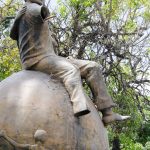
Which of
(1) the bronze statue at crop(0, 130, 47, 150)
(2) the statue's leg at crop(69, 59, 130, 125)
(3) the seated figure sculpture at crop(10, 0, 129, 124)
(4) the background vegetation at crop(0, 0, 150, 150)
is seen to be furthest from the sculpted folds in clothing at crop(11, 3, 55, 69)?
(4) the background vegetation at crop(0, 0, 150, 150)

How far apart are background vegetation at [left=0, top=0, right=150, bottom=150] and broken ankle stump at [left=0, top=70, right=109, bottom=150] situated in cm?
646

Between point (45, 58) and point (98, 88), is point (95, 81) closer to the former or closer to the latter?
point (98, 88)

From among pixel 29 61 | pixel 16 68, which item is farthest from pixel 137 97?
pixel 29 61

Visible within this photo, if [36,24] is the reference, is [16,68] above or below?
below

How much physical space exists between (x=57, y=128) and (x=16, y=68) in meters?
9.38

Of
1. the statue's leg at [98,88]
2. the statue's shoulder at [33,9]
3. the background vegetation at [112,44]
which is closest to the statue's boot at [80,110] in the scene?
the statue's leg at [98,88]

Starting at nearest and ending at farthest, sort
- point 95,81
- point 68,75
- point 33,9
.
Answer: point 68,75, point 33,9, point 95,81

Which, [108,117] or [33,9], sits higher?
[33,9]

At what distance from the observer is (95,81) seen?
5645 millimetres

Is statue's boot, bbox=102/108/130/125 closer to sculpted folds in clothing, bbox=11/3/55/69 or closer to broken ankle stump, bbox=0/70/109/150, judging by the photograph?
broken ankle stump, bbox=0/70/109/150

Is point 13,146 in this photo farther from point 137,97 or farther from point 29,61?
point 137,97

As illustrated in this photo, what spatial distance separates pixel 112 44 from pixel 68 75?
7.47 metres

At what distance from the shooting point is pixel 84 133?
5.09 m

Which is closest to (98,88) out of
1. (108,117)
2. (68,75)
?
(108,117)
